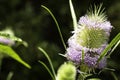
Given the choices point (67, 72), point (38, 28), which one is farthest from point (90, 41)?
point (38, 28)

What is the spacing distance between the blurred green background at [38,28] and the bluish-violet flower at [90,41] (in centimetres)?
396

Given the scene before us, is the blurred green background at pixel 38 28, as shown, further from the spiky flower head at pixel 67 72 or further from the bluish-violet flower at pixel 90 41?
the spiky flower head at pixel 67 72

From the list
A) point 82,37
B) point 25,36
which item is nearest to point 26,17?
point 25,36

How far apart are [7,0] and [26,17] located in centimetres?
42

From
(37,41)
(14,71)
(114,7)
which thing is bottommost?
(14,71)

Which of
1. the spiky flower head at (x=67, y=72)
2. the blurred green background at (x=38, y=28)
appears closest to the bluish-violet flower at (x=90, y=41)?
the spiky flower head at (x=67, y=72)

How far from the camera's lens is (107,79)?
5.75 m

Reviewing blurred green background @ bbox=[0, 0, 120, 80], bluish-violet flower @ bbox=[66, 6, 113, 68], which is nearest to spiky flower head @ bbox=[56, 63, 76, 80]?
bluish-violet flower @ bbox=[66, 6, 113, 68]

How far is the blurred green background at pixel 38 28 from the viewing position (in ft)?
19.9

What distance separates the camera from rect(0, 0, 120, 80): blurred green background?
607cm

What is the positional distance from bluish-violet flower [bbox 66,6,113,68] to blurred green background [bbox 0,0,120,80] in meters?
3.96

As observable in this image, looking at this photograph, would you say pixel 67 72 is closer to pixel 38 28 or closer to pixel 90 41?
pixel 90 41

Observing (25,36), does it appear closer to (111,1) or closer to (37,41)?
(37,41)

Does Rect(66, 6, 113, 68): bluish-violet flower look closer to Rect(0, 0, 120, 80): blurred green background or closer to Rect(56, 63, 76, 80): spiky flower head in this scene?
Rect(56, 63, 76, 80): spiky flower head
